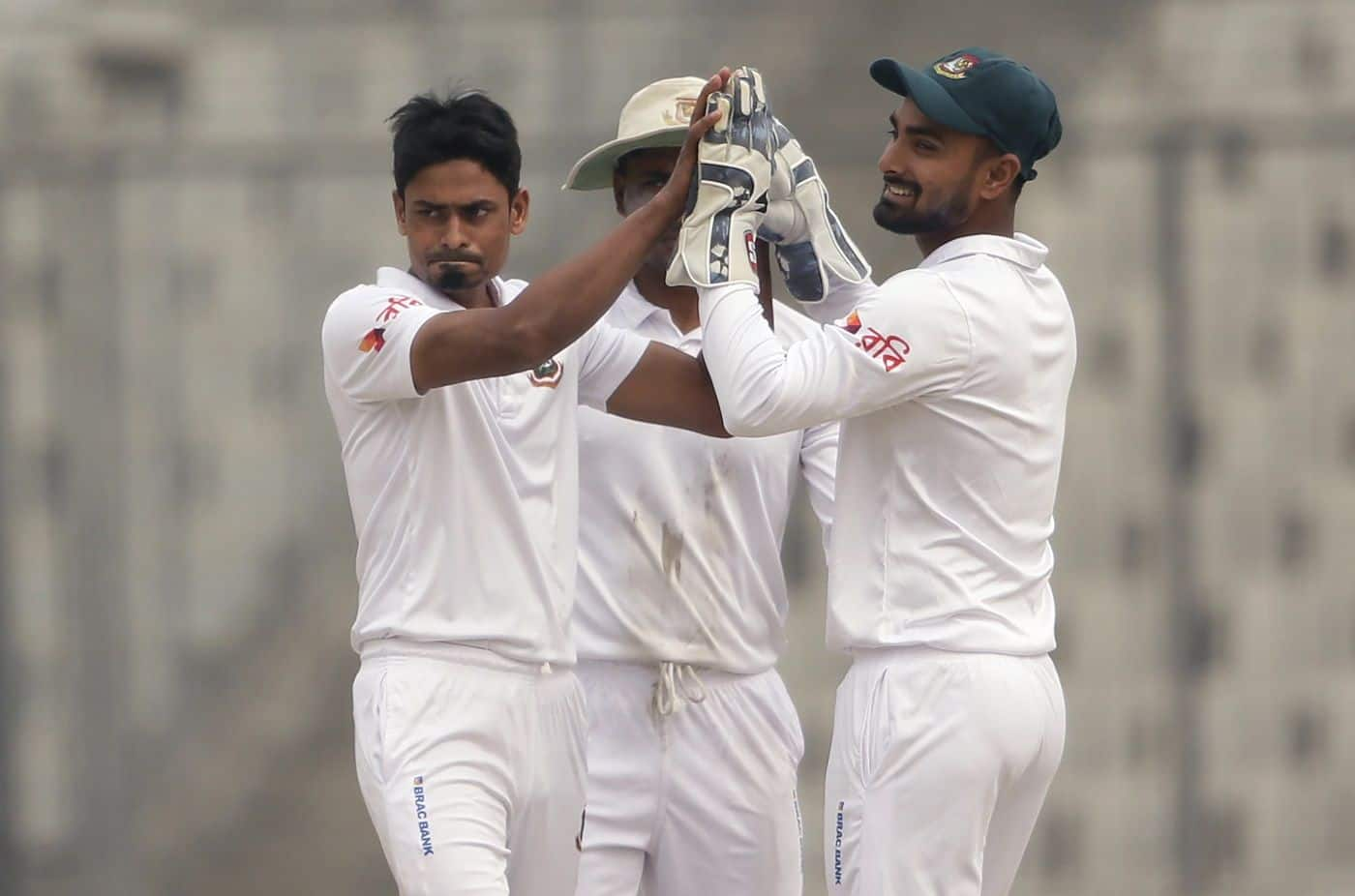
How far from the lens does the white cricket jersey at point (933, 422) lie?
3.05 m

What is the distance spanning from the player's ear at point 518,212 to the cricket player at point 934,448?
29cm

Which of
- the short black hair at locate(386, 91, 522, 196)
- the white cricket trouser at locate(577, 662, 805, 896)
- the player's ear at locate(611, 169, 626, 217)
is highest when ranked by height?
the short black hair at locate(386, 91, 522, 196)

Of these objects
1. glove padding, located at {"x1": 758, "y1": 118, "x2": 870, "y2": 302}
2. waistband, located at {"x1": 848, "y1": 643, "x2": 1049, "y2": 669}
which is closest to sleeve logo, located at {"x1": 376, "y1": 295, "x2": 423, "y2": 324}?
glove padding, located at {"x1": 758, "y1": 118, "x2": 870, "y2": 302}

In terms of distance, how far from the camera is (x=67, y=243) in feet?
25.1

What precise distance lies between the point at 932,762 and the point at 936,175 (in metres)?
0.80

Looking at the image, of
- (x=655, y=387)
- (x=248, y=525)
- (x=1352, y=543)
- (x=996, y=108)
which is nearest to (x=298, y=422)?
(x=248, y=525)

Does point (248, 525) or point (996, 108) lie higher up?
point (996, 108)

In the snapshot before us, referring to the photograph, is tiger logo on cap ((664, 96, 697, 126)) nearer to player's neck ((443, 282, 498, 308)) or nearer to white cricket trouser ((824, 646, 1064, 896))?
player's neck ((443, 282, 498, 308))

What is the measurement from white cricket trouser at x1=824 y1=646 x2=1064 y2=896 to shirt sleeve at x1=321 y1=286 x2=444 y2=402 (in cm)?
74

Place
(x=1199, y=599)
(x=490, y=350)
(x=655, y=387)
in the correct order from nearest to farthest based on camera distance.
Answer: (x=490, y=350)
(x=655, y=387)
(x=1199, y=599)

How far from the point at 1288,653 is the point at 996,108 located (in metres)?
4.50

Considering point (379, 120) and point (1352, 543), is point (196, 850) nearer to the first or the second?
point (379, 120)

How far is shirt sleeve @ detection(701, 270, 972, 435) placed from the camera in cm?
304

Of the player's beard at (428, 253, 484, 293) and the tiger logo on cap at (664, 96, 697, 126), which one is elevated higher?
the tiger logo on cap at (664, 96, 697, 126)
